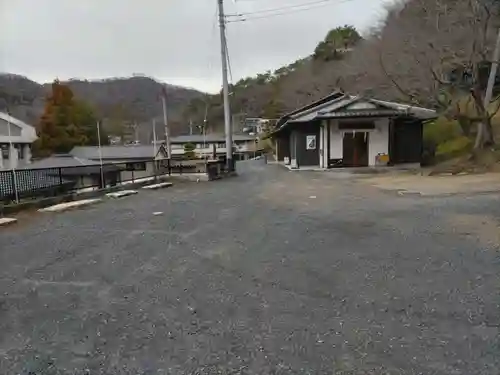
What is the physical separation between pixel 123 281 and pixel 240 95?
5781 centimetres

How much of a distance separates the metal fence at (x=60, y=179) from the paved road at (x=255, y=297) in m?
2.44

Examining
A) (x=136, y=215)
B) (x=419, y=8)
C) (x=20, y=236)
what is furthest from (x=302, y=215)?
(x=419, y=8)

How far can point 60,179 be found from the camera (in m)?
10.1

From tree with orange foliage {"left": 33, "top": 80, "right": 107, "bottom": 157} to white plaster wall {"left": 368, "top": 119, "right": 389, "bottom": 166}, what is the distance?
29871mm

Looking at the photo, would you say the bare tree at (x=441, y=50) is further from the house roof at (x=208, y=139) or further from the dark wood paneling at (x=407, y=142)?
the house roof at (x=208, y=139)

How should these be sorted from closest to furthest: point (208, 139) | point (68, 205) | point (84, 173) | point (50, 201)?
point (68, 205) → point (50, 201) → point (84, 173) → point (208, 139)

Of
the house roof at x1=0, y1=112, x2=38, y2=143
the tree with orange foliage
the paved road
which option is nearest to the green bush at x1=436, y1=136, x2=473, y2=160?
the paved road

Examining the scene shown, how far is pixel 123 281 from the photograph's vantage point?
3.88 metres

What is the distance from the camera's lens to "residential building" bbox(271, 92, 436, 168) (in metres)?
19.4

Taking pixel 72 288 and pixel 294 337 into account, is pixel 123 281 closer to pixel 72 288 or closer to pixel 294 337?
pixel 72 288

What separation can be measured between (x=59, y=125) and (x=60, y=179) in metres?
33.3

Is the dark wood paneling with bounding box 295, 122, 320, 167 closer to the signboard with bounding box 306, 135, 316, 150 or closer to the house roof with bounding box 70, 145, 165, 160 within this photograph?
the signboard with bounding box 306, 135, 316, 150

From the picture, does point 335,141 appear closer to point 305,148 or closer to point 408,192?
point 305,148

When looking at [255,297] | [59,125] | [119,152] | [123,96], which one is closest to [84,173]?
[255,297]
